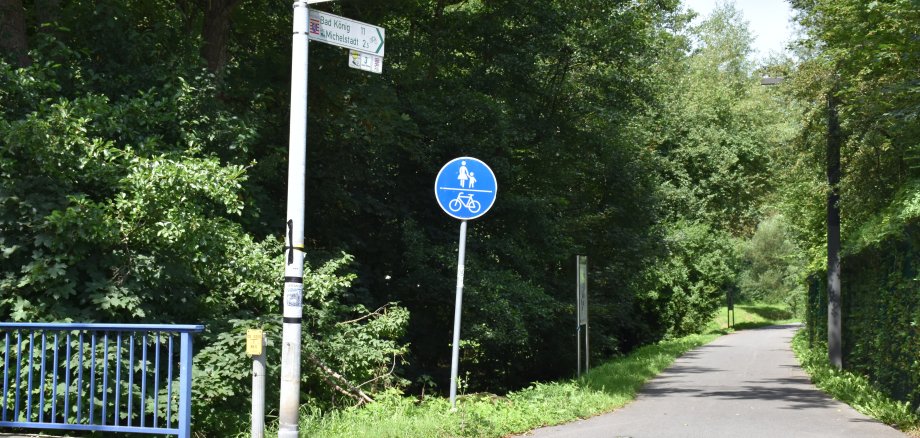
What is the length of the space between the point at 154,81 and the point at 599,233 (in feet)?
57.4

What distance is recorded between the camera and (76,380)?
30.3 ft

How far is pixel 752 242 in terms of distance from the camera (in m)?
71.5

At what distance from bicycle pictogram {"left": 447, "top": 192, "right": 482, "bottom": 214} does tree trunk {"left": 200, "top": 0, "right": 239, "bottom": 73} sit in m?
7.10

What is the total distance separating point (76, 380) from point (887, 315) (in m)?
12.3

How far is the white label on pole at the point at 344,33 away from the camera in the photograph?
850cm

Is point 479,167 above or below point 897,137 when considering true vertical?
below

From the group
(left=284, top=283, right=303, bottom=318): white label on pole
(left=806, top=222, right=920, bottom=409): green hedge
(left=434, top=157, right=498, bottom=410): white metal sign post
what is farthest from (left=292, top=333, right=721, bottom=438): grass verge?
(left=806, top=222, right=920, bottom=409): green hedge

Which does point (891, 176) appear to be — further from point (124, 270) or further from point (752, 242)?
point (752, 242)

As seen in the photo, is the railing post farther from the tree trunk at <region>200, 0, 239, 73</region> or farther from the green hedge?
the green hedge

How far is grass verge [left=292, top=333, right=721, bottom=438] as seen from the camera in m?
9.53

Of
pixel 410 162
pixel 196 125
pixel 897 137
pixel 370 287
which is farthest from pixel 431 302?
pixel 897 137

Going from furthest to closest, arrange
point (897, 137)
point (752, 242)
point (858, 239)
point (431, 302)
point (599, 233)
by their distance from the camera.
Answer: point (752, 242) → point (599, 233) → point (431, 302) → point (858, 239) → point (897, 137)

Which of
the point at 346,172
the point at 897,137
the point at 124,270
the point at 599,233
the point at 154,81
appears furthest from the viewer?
the point at 599,233

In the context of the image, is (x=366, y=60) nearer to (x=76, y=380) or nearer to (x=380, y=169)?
(x=76, y=380)
